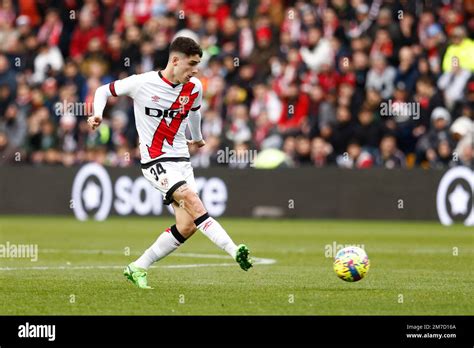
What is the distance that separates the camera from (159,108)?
12.7m

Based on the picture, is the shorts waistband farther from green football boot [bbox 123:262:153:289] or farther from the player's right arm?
green football boot [bbox 123:262:153:289]

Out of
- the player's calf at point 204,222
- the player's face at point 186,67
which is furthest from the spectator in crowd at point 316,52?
the player's calf at point 204,222

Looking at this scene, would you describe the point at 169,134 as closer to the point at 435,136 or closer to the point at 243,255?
the point at 243,255

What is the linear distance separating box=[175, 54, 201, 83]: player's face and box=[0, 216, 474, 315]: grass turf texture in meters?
2.23

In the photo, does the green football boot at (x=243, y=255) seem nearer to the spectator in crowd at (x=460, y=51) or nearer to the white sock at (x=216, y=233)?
the white sock at (x=216, y=233)

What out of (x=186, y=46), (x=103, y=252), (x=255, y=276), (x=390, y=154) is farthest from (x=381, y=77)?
(x=186, y=46)

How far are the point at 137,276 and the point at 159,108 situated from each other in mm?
1795

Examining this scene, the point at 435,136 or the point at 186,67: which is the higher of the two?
the point at 435,136

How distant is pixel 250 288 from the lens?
41.3ft

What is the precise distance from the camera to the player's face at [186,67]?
12414mm

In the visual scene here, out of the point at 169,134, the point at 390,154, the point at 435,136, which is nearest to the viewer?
the point at 169,134

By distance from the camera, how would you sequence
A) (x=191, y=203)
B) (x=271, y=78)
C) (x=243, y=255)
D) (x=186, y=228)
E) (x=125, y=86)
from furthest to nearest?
1. (x=271, y=78)
2. (x=125, y=86)
3. (x=186, y=228)
4. (x=191, y=203)
5. (x=243, y=255)

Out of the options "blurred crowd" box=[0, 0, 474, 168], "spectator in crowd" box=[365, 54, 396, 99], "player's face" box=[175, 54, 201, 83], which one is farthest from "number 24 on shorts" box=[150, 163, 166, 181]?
"spectator in crowd" box=[365, 54, 396, 99]
